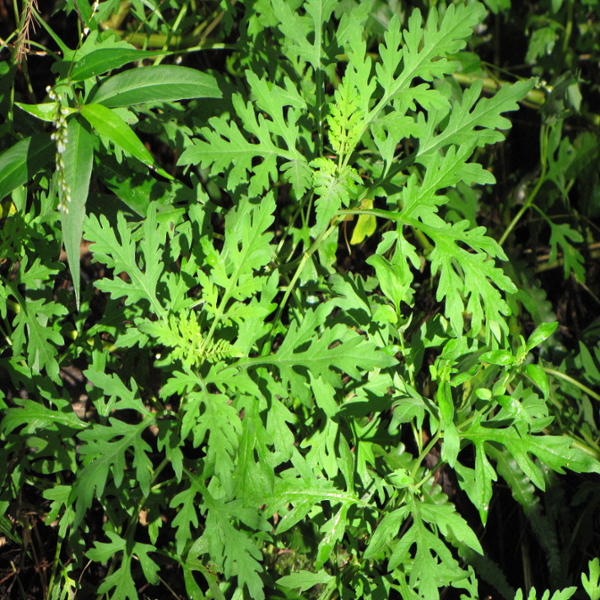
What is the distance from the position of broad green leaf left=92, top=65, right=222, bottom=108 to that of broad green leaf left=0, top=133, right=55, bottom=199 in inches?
7.8

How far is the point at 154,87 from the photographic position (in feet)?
5.74

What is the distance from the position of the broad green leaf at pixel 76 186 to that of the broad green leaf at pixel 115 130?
6cm

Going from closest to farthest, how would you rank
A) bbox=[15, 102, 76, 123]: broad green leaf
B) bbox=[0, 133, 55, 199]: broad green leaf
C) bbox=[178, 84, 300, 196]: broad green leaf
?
bbox=[15, 102, 76, 123]: broad green leaf → bbox=[0, 133, 55, 199]: broad green leaf → bbox=[178, 84, 300, 196]: broad green leaf

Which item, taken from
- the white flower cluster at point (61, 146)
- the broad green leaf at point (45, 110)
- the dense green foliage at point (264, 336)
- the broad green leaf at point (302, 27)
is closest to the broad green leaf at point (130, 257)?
the dense green foliage at point (264, 336)

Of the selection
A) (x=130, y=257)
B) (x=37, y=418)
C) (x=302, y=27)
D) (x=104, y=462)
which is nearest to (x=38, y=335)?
(x=37, y=418)

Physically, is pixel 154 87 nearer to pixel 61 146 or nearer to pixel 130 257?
pixel 61 146

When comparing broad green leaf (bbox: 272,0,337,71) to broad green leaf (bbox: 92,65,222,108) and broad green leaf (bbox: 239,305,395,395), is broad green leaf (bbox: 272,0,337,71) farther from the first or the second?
broad green leaf (bbox: 239,305,395,395)

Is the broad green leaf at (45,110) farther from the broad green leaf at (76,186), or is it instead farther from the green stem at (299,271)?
the green stem at (299,271)

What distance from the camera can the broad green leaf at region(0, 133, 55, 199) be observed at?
1.66m

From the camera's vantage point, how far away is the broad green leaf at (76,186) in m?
1.50

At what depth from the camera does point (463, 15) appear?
192 cm

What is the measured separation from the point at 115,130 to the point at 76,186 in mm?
182

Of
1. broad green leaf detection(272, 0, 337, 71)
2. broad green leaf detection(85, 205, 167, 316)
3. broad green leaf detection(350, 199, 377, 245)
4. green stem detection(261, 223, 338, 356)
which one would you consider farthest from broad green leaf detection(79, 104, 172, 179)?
broad green leaf detection(350, 199, 377, 245)

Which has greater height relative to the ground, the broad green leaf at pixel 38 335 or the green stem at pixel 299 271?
the green stem at pixel 299 271
